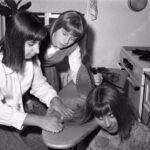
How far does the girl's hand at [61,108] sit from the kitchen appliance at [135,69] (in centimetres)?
95

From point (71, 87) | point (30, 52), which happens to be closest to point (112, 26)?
point (71, 87)

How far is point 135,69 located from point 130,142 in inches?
44.1

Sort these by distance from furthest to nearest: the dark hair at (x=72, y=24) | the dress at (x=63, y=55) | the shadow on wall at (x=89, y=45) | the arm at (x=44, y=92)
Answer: the shadow on wall at (x=89, y=45) → the dress at (x=63, y=55) → the dark hair at (x=72, y=24) → the arm at (x=44, y=92)

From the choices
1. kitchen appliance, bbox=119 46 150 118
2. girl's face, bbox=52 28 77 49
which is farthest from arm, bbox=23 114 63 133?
kitchen appliance, bbox=119 46 150 118

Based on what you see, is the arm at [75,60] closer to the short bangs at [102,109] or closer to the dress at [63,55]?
the dress at [63,55]

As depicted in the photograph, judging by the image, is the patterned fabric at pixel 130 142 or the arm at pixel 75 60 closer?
the patterned fabric at pixel 130 142

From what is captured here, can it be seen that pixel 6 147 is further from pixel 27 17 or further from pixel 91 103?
pixel 27 17

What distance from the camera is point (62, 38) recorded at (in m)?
1.76

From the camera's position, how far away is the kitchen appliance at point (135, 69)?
2.33 m

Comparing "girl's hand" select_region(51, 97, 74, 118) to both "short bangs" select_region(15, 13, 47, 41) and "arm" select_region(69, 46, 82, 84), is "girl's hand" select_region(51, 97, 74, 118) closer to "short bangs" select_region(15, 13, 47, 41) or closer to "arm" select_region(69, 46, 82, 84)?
"short bangs" select_region(15, 13, 47, 41)

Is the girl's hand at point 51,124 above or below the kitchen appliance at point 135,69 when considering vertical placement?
above

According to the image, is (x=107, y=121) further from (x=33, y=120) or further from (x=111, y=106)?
(x=33, y=120)

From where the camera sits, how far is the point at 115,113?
4.34ft

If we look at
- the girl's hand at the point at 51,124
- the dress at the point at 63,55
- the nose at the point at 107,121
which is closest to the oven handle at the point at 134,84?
the dress at the point at 63,55
